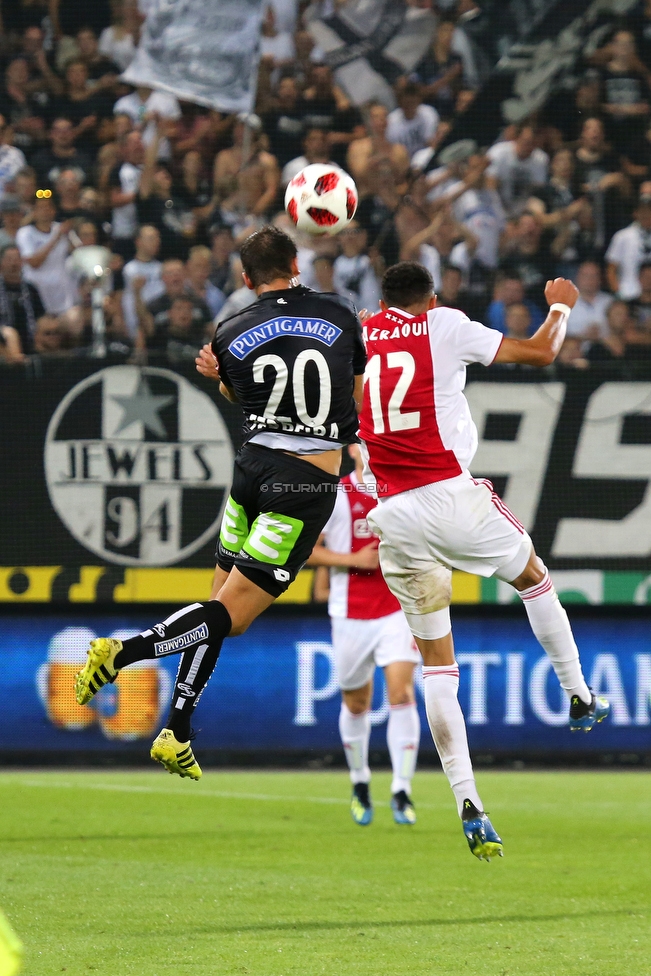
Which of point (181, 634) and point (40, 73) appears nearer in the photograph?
point (181, 634)

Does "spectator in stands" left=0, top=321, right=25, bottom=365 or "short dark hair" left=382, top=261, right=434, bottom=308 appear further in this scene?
"spectator in stands" left=0, top=321, right=25, bottom=365

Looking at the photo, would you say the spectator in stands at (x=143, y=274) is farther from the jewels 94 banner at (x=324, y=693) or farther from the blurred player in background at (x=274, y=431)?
the blurred player in background at (x=274, y=431)

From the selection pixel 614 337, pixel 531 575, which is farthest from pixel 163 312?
pixel 531 575

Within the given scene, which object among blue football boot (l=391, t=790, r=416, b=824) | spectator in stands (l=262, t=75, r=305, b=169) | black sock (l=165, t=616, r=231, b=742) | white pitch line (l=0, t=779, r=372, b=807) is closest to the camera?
black sock (l=165, t=616, r=231, b=742)

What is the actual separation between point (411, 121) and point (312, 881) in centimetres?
871

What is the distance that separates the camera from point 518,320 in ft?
44.4

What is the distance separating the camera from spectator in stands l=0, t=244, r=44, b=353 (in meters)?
13.5

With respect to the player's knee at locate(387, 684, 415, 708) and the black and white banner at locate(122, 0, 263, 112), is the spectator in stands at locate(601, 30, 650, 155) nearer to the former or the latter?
the black and white banner at locate(122, 0, 263, 112)

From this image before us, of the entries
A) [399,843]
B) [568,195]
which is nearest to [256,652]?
[399,843]

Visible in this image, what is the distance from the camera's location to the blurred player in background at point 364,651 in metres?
10.2

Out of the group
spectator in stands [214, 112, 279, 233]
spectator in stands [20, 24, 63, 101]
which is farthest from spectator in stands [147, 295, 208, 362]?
spectator in stands [20, 24, 63, 101]

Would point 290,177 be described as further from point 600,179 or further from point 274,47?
point 600,179

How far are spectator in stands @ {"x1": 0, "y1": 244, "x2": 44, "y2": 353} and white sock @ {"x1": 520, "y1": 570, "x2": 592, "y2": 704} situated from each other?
7.89m

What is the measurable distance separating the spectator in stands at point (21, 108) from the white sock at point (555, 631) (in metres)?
8.95
